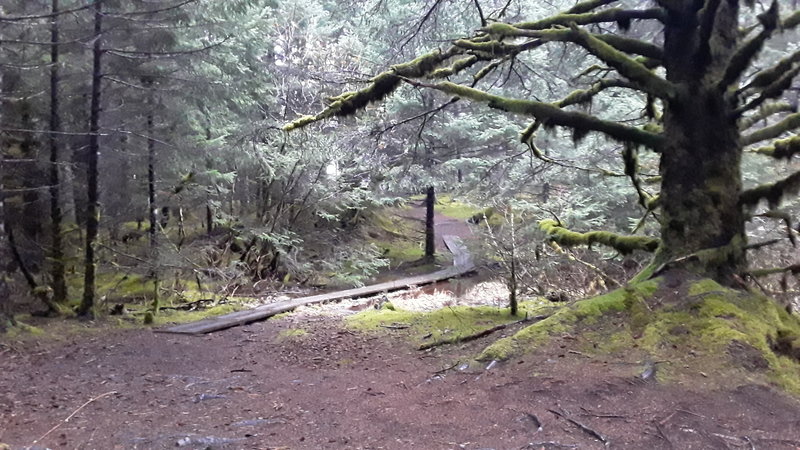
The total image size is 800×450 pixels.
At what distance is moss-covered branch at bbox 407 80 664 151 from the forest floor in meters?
2.24

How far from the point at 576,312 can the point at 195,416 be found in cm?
398

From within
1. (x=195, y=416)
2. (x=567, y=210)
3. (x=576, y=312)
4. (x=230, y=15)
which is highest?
(x=230, y=15)

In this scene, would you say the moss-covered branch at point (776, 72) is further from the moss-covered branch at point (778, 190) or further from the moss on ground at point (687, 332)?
the moss on ground at point (687, 332)

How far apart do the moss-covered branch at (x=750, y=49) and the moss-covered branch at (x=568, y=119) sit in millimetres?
857

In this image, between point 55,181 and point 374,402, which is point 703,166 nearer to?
point 374,402

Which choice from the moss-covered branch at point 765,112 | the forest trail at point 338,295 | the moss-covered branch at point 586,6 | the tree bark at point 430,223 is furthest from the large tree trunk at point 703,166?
the tree bark at point 430,223

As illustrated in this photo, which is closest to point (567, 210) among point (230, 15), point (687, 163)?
point (687, 163)

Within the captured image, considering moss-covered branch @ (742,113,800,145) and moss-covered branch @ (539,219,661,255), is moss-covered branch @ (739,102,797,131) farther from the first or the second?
moss-covered branch @ (539,219,661,255)

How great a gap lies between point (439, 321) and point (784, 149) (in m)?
5.05

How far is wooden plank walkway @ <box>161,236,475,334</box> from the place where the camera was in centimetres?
1011

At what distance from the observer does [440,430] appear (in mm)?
4367

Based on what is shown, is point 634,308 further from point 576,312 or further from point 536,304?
point 536,304

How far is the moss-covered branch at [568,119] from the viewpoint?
18.9 ft

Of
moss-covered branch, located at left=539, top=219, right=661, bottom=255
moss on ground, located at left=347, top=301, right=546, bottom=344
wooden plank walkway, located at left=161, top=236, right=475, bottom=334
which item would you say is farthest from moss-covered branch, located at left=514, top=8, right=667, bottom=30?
wooden plank walkway, located at left=161, top=236, right=475, bottom=334
